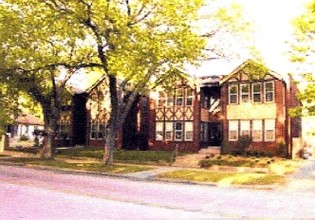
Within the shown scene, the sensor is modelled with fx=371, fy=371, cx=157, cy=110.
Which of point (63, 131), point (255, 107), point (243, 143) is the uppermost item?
point (255, 107)

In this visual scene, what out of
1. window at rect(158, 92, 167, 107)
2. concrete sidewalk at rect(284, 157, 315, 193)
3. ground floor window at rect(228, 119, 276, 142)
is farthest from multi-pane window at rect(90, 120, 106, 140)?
concrete sidewalk at rect(284, 157, 315, 193)

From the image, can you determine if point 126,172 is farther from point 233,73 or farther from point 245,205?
point 233,73

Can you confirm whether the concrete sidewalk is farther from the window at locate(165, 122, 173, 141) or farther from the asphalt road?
the window at locate(165, 122, 173, 141)

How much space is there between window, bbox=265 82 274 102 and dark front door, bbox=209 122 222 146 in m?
6.90

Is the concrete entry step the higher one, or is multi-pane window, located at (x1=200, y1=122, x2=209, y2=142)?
multi-pane window, located at (x1=200, y1=122, x2=209, y2=142)

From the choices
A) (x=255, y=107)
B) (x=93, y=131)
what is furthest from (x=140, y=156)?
(x=93, y=131)

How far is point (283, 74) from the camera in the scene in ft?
107

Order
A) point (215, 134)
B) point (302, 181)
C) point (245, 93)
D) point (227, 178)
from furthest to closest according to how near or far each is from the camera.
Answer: point (215, 134) → point (245, 93) → point (227, 178) → point (302, 181)

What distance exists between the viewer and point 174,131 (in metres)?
38.7

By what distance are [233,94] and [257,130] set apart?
4.11 metres

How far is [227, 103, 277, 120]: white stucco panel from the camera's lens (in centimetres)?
3322

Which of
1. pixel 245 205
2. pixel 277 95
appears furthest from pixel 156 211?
pixel 277 95

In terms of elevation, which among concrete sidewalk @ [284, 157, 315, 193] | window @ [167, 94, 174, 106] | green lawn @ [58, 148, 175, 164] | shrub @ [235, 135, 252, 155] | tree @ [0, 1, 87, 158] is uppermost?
tree @ [0, 1, 87, 158]

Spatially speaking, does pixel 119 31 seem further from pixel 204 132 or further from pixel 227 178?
pixel 204 132
